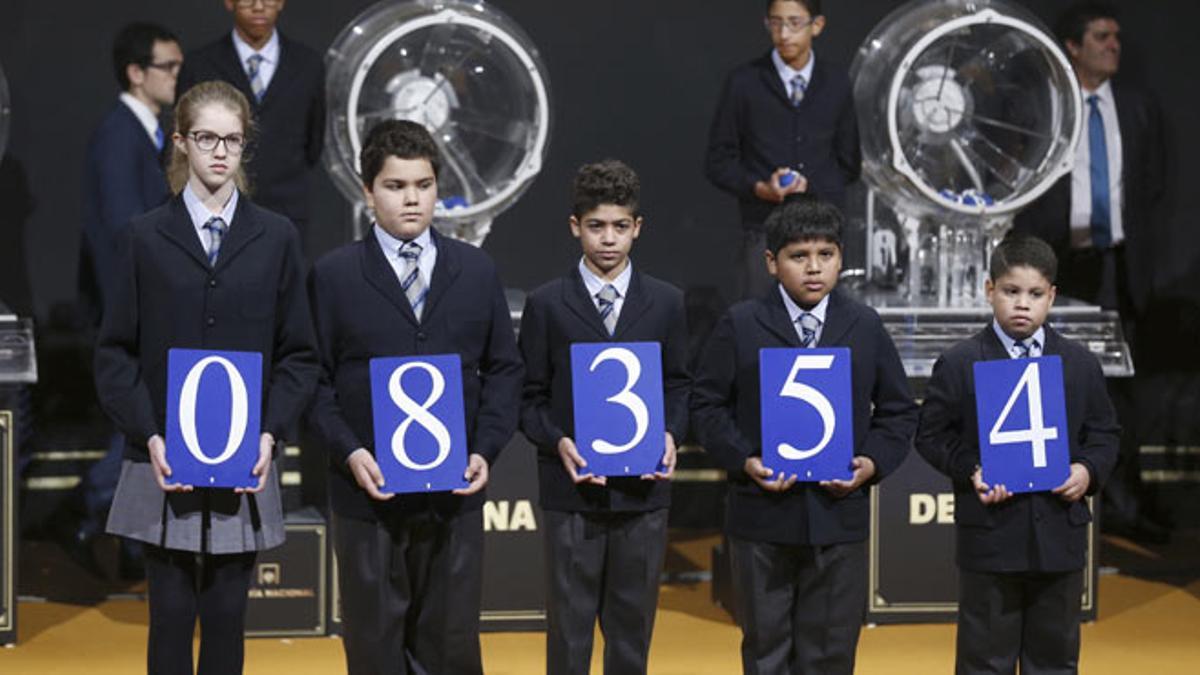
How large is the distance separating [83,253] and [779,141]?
2.34 m

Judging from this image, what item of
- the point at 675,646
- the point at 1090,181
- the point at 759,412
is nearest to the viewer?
the point at 759,412

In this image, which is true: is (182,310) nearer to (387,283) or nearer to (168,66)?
(387,283)

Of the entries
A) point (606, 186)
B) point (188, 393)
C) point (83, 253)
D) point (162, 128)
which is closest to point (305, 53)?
point (162, 128)

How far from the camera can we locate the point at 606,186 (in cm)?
435

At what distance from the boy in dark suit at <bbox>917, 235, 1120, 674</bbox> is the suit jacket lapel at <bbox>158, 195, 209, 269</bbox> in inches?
61.6

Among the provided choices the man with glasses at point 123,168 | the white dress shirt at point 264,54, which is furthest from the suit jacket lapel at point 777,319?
the man with glasses at point 123,168

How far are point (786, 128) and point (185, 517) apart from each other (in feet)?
9.00

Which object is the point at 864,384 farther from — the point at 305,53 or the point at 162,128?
the point at 162,128

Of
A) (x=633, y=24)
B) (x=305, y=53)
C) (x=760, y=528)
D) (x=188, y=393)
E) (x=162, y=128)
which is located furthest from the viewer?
(x=633, y=24)

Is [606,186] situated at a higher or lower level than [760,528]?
higher

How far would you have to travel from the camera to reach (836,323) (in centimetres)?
430

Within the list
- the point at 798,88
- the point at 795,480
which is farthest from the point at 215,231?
the point at 798,88

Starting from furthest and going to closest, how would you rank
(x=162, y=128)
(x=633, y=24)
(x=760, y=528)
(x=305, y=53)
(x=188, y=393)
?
(x=633, y=24)
(x=162, y=128)
(x=305, y=53)
(x=760, y=528)
(x=188, y=393)

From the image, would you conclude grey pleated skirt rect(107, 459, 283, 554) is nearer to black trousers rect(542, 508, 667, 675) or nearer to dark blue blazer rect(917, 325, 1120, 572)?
black trousers rect(542, 508, 667, 675)
